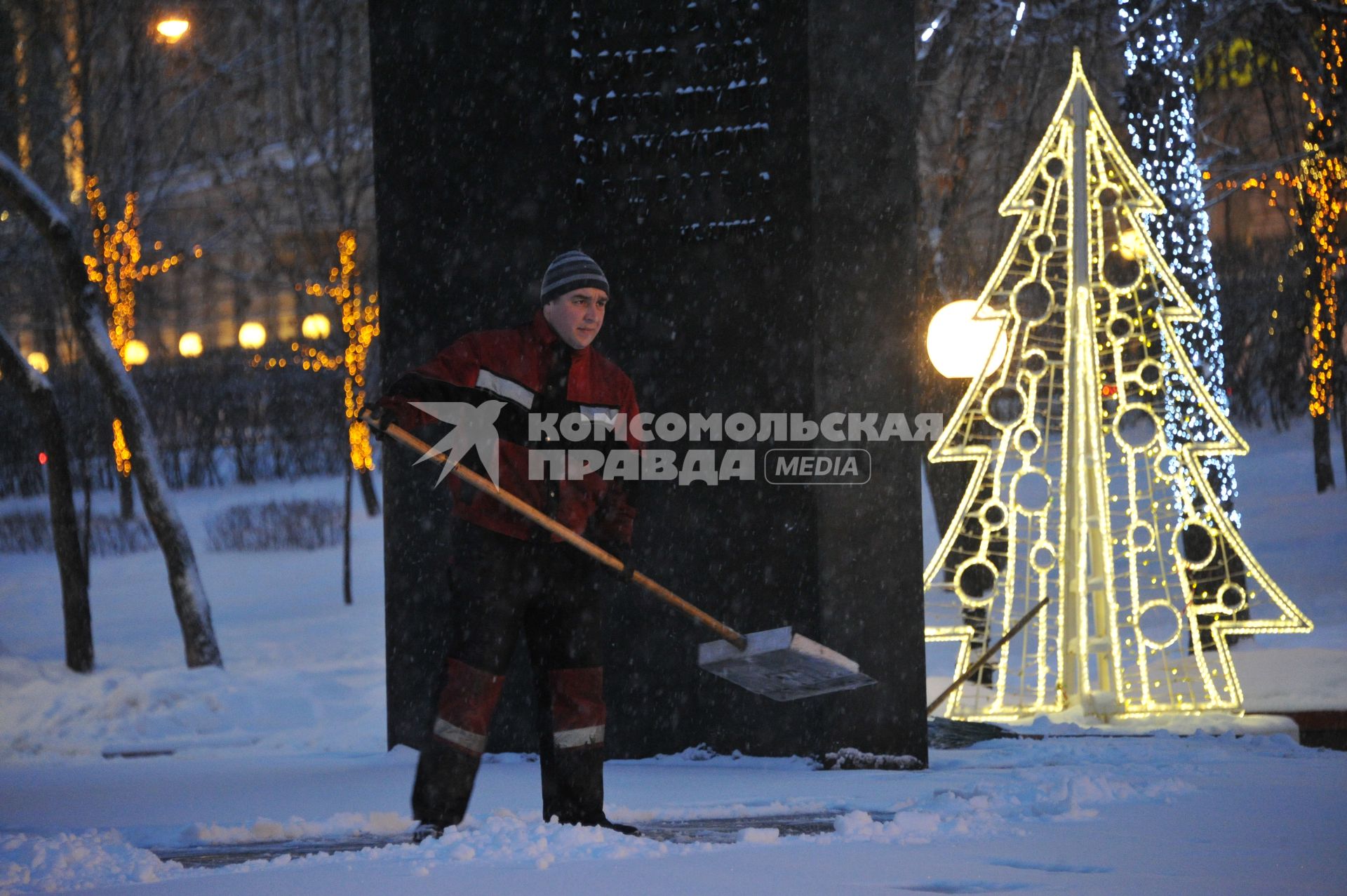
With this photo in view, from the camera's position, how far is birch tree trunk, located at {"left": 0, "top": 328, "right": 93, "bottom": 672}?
11578mm

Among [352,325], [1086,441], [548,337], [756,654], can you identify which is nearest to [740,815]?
[756,654]

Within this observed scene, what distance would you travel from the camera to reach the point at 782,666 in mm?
4645

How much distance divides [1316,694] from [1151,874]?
5842 mm

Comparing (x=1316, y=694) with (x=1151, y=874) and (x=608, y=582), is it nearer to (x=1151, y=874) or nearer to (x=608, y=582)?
(x=608, y=582)

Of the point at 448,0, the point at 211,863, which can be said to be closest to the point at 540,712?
Answer: the point at 211,863

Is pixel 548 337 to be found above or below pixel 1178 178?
below

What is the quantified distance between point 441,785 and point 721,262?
2.23m

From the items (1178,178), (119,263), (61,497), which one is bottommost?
(61,497)

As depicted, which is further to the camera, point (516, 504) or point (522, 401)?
point (522, 401)

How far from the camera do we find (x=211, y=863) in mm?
3744

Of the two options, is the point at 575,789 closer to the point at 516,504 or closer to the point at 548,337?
the point at 516,504

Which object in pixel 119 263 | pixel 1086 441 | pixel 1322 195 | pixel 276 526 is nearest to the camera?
pixel 1086 441

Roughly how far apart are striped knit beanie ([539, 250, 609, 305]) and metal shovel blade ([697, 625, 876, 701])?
1.19 metres

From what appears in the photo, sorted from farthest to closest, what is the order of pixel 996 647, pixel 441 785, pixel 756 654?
pixel 996 647, pixel 756 654, pixel 441 785
